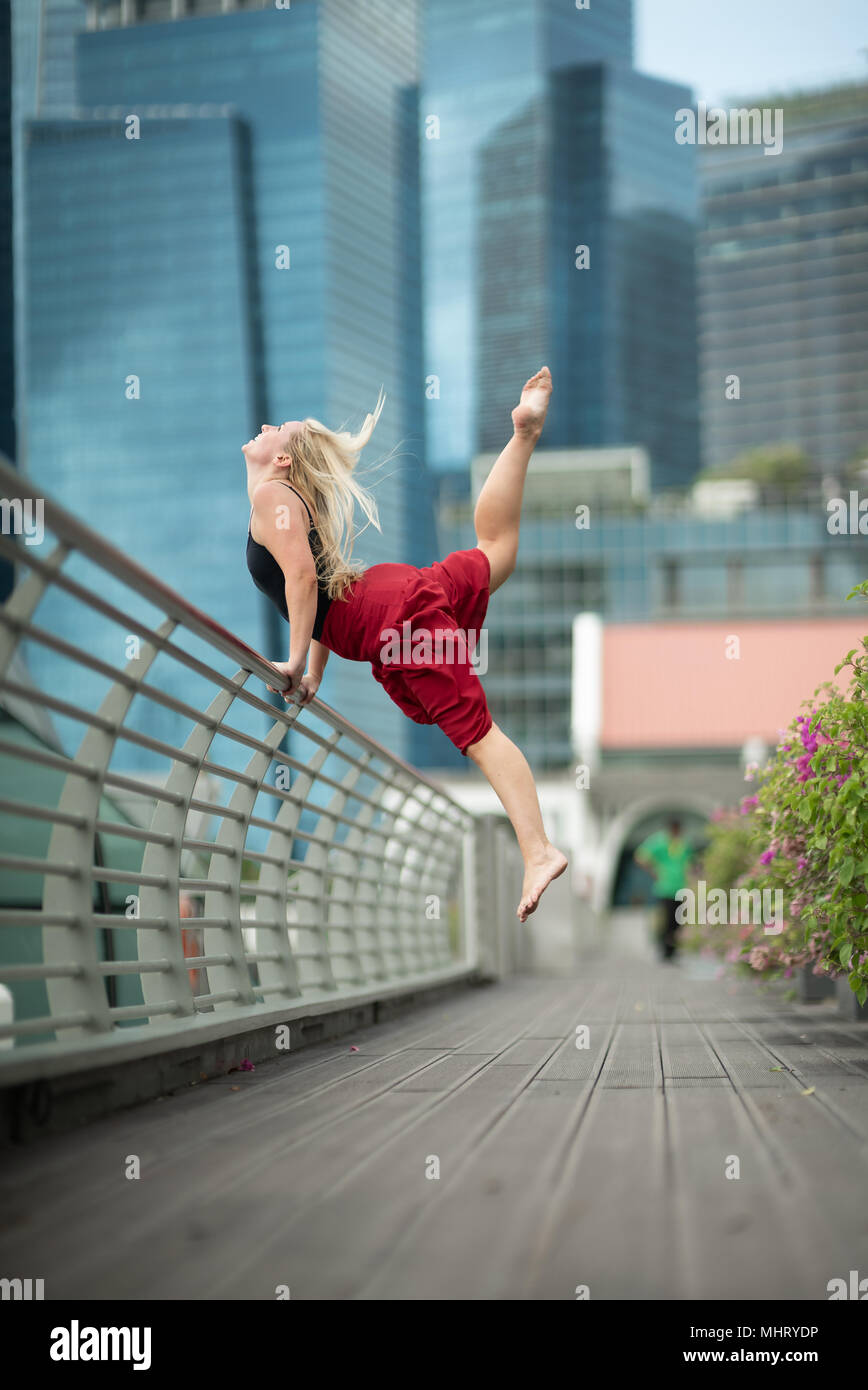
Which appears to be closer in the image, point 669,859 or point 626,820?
point 669,859

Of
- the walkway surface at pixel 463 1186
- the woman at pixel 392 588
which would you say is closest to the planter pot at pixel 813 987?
the walkway surface at pixel 463 1186

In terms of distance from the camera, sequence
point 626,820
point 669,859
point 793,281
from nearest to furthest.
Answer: point 669,859 < point 626,820 < point 793,281

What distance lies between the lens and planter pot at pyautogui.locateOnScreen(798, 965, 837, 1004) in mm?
7289

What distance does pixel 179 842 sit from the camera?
3.62m

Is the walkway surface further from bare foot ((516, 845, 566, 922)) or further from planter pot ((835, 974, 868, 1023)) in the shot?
planter pot ((835, 974, 868, 1023))

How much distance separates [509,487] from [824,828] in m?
1.39

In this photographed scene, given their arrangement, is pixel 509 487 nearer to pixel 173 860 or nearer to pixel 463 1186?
pixel 173 860

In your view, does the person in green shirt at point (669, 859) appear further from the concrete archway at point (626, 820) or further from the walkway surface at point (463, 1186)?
→ the concrete archway at point (626, 820)

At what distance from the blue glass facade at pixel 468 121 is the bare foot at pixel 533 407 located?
131 meters

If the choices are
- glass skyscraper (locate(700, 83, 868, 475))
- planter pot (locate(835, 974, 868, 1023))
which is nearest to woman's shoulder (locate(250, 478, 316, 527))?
planter pot (locate(835, 974, 868, 1023))

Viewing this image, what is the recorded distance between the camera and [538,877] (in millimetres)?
3982

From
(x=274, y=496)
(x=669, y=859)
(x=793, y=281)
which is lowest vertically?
(x=669, y=859)

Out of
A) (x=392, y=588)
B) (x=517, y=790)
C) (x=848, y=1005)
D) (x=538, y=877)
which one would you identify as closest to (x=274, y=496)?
(x=392, y=588)

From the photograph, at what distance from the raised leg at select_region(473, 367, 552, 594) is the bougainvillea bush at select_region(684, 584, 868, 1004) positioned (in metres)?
1.04
